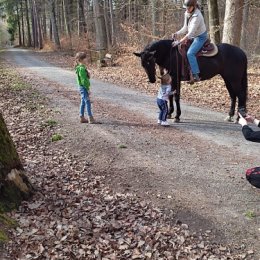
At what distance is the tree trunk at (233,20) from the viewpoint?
13.8 metres

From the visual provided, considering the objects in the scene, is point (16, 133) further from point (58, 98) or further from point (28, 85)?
point (28, 85)

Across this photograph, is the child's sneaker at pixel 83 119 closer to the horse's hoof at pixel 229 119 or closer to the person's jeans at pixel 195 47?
the person's jeans at pixel 195 47

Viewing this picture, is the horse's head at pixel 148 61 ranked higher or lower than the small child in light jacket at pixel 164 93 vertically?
higher

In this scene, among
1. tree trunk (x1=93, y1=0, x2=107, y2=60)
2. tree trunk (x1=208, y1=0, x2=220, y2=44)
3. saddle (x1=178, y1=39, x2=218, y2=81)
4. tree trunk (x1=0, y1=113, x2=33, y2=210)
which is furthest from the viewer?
tree trunk (x1=93, y1=0, x2=107, y2=60)

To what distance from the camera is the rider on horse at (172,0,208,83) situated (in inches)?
330

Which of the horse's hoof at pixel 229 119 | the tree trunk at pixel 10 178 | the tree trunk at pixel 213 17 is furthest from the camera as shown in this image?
the tree trunk at pixel 213 17

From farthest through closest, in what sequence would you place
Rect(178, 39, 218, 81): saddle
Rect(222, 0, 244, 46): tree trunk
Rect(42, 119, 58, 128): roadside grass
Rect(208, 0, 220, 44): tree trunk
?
Rect(208, 0, 220, 44): tree trunk
Rect(222, 0, 244, 46): tree trunk
Rect(42, 119, 58, 128): roadside grass
Rect(178, 39, 218, 81): saddle

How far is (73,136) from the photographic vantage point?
808cm

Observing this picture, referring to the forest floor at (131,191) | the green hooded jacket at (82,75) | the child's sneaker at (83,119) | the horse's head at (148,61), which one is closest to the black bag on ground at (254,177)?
the forest floor at (131,191)

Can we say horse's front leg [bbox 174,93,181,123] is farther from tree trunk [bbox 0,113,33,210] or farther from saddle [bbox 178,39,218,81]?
tree trunk [bbox 0,113,33,210]

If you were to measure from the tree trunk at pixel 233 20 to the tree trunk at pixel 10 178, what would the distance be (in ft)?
38.5

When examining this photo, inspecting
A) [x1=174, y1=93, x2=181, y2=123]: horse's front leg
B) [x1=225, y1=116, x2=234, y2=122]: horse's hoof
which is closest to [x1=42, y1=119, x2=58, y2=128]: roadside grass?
[x1=174, y1=93, x2=181, y2=123]: horse's front leg

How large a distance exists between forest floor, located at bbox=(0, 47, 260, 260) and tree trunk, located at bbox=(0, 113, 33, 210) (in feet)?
0.54

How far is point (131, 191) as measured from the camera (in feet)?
18.2
